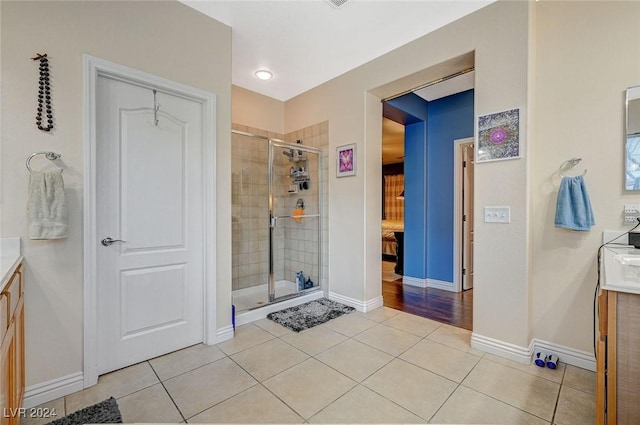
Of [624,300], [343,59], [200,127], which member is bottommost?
[624,300]

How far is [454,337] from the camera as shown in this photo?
99.7 inches

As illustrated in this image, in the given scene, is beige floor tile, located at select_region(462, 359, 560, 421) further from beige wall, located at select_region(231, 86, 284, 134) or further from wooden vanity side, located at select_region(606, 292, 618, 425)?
beige wall, located at select_region(231, 86, 284, 134)

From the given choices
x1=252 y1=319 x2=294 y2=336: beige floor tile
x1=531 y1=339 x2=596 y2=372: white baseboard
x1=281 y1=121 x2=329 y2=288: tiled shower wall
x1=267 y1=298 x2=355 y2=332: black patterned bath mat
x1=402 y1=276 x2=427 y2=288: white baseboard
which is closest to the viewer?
x1=531 y1=339 x2=596 y2=372: white baseboard

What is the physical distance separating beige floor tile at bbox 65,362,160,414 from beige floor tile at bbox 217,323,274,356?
1.78 feet

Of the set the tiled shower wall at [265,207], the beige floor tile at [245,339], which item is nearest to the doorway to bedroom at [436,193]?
the tiled shower wall at [265,207]

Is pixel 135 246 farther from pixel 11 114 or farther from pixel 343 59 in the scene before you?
pixel 343 59

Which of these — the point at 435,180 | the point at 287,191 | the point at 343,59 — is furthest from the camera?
the point at 435,180

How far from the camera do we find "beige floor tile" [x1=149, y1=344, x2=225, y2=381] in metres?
2.00

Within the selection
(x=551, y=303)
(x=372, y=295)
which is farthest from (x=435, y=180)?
(x=551, y=303)

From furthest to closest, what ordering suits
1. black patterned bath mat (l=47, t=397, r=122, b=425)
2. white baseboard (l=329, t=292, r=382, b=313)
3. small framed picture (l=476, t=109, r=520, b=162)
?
white baseboard (l=329, t=292, r=382, b=313) → small framed picture (l=476, t=109, r=520, b=162) → black patterned bath mat (l=47, t=397, r=122, b=425)

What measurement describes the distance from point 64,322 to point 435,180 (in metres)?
4.21

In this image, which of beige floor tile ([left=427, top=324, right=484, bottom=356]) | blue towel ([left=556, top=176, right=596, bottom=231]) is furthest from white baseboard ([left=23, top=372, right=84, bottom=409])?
blue towel ([left=556, top=176, right=596, bottom=231])

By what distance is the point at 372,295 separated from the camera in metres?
3.27

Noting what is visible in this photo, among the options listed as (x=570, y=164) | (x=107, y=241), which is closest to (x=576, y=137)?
(x=570, y=164)
